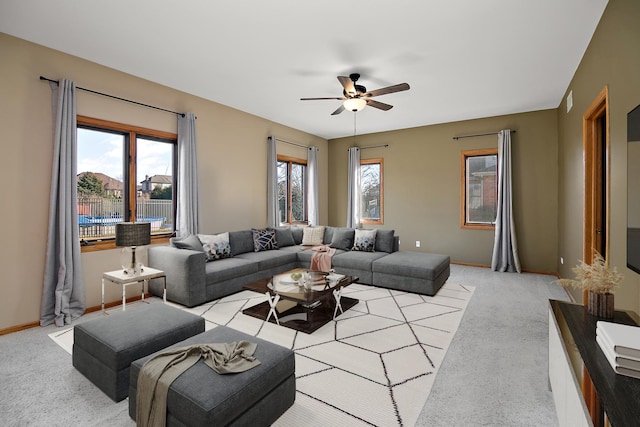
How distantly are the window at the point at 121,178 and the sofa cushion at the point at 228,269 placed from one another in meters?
1.02

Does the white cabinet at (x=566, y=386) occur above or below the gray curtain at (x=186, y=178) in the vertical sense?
below

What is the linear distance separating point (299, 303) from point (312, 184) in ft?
14.8

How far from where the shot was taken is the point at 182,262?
3.69m

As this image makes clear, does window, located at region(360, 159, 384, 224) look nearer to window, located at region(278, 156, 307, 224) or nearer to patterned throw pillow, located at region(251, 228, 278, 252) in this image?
window, located at region(278, 156, 307, 224)

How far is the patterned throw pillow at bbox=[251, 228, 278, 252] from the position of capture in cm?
522

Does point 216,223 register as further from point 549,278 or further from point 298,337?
point 549,278

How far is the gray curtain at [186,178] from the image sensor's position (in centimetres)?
455

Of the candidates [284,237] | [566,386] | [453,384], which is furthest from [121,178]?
[566,386]

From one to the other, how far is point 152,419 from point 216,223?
385cm

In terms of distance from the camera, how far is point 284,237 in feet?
18.9

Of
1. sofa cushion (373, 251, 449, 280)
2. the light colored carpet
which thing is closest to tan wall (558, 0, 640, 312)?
the light colored carpet

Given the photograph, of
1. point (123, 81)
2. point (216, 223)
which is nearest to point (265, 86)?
point (123, 81)

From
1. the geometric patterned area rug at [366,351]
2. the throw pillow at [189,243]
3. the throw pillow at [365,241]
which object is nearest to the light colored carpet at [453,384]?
the geometric patterned area rug at [366,351]

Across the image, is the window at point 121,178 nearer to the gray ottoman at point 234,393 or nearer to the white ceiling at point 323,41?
the white ceiling at point 323,41
